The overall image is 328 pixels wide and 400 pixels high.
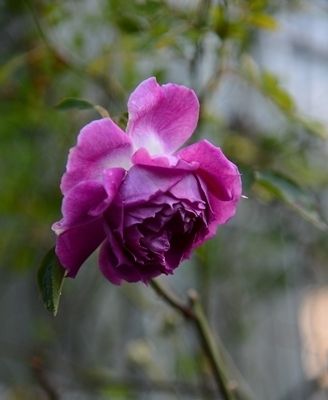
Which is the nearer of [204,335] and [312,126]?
[204,335]

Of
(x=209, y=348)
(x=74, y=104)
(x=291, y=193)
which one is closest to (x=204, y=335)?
(x=209, y=348)

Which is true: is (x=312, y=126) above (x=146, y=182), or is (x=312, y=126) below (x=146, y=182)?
below

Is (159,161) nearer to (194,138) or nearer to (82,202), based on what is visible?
(82,202)

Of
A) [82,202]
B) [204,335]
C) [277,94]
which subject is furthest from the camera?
[277,94]

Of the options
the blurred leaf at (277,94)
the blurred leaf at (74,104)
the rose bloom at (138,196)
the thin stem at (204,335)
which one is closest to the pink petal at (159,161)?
the rose bloom at (138,196)

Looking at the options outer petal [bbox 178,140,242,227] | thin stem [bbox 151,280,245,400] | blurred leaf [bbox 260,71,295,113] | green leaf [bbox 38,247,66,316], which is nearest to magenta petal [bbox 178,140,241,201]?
outer petal [bbox 178,140,242,227]

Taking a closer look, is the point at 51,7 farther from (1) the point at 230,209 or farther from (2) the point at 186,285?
(2) the point at 186,285

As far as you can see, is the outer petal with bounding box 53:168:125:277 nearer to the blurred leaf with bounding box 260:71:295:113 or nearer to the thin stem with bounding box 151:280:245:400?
the thin stem with bounding box 151:280:245:400
